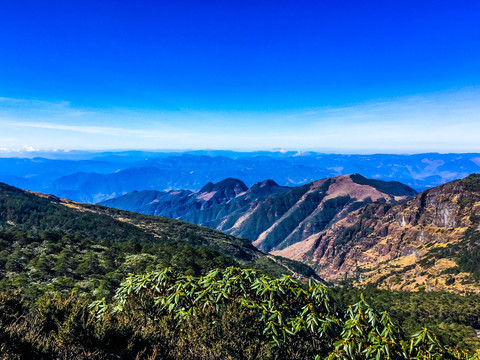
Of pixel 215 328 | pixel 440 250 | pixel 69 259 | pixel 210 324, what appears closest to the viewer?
pixel 215 328

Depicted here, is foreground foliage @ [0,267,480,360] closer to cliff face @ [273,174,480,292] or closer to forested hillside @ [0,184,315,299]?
forested hillside @ [0,184,315,299]

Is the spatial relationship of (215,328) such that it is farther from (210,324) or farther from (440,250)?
(440,250)

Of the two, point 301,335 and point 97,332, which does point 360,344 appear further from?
point 97,332

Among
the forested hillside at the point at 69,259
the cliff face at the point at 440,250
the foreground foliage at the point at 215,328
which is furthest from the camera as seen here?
the cliff face at the point at 440,250

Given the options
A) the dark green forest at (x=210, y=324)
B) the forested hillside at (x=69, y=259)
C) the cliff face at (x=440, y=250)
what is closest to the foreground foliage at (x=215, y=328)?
the dark green forest at (x=210, y=324)

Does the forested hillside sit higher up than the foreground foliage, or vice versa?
the foreground foliage

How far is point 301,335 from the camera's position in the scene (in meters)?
12.5

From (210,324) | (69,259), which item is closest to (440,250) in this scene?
(69,259)

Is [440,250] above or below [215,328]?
below

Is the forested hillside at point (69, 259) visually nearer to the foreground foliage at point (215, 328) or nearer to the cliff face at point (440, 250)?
the foreground foliage at point (215, 328)

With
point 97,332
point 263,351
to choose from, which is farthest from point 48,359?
Result: point 263,351

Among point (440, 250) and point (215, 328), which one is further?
point (440, 250)

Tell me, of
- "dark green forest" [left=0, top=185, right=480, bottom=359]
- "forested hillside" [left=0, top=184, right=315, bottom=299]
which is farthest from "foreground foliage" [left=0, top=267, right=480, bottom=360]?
"forested hillside" [left=0, top=184, right=315, bottom=299]

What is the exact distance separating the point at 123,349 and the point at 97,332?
1.35 metres
